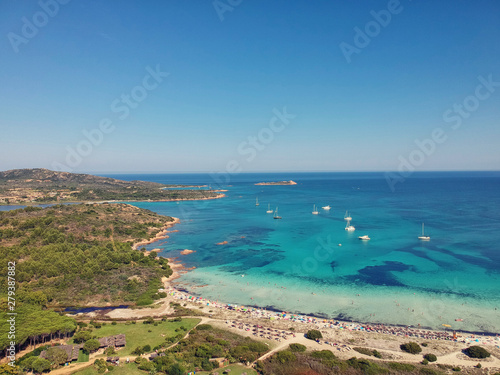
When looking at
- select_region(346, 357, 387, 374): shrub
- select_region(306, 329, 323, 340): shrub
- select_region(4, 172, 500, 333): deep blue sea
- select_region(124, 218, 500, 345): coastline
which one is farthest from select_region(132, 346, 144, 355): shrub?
select_region(346, 357, 387, 374): shrub

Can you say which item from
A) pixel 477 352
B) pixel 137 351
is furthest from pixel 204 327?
pixel 477 352

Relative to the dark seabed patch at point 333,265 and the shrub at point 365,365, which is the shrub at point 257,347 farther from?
the dark seabed patch at point 333,265

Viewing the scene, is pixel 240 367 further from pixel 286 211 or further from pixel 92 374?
pixel 286 211

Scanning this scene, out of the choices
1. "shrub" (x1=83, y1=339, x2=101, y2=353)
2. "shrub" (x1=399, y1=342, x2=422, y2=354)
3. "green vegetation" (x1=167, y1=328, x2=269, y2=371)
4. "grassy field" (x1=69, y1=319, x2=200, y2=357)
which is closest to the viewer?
"green vegetation" (x1=167, y1=328, x2=269, y2=371)

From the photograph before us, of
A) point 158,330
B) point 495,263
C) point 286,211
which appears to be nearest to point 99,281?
point 158,330

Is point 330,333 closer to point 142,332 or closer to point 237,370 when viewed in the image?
point 237,370

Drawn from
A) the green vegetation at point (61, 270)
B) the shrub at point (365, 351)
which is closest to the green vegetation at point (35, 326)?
the green vegetation at point (61, 270)

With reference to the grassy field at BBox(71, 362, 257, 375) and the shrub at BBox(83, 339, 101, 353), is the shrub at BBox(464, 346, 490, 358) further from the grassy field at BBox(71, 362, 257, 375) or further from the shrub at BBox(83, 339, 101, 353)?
the shrub at BBox(83, 339, 101, 353)

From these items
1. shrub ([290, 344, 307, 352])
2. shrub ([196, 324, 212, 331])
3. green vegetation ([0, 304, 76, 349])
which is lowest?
shrub ([196, 324, 212, 331])
